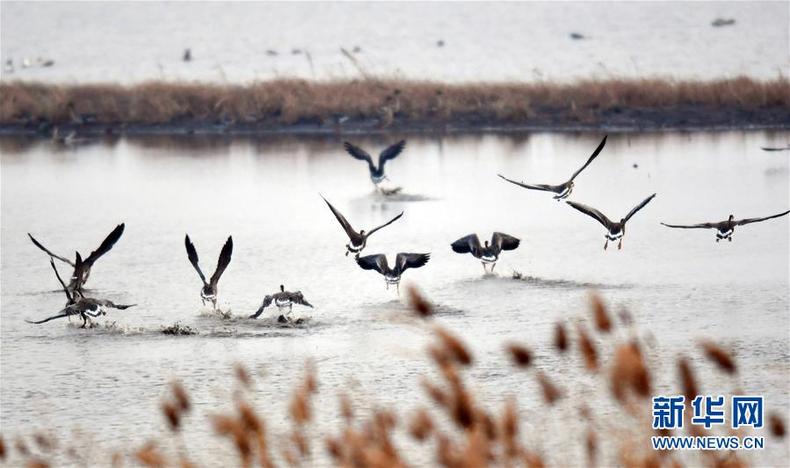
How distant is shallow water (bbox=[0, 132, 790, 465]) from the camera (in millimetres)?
10570

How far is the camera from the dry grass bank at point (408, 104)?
31.4 meters

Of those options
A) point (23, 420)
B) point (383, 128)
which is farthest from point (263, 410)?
point (383, 128)

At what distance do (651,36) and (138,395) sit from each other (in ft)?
189

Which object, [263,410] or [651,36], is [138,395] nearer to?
[263,410]

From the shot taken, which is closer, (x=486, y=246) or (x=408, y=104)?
(x=486, y=246)

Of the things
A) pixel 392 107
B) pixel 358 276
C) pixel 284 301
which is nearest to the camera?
pixel 284 301

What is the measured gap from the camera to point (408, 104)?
33031 millimetres

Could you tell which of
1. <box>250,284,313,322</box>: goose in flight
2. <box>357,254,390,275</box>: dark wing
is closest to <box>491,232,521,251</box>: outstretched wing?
<box>357,254,390,275</box>: dark wing

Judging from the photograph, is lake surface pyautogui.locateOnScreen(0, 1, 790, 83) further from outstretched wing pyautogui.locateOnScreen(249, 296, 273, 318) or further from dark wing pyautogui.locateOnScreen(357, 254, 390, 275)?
outstretched wing pyautogui.locateOnScreen(249, 296, 273, 318)

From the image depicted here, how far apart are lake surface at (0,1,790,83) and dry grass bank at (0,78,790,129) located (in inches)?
423

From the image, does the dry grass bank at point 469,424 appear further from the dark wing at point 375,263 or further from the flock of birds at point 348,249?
the dark wing at point 375,263

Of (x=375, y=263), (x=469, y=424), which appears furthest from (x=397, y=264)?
(x=469, y=424)

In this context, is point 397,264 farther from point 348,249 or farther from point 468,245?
point 468,245

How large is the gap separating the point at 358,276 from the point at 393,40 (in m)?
52.9
